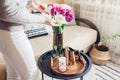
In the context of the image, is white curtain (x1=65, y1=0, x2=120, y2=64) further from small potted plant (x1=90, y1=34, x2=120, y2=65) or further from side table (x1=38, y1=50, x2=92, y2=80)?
side table (x1=38, y1=50, x2=92, y2=80)

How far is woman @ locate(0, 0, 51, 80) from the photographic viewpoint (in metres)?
1.06

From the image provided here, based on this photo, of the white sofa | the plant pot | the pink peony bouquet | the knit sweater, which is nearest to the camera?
the knit sweater

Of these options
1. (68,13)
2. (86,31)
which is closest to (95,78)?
(86,31)

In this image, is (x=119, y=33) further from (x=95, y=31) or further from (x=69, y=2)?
(x=69, y=2)

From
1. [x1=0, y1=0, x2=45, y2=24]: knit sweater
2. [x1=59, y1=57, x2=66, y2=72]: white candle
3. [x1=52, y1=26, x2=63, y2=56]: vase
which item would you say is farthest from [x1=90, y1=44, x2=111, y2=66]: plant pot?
[x1=0, y1=0, x2=45, y2=24]: knit sweater

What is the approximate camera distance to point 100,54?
235 cm

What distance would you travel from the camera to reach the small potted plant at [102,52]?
2343 millimetres

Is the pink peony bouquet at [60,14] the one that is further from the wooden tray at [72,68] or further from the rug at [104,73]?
the rug at [104,73]

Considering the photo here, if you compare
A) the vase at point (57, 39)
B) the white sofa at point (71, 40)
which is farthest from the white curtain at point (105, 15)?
the vase at point (57, 39)

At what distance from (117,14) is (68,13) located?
1270mm

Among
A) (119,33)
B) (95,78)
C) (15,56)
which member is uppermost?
(15,56)

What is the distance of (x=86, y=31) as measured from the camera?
248 centimetres

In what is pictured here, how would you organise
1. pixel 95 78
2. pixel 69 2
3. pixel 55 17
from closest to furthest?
pixel 55 17 → pixel 95 78 → pixel 69 2

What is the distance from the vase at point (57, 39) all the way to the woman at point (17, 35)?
13 centimetres
